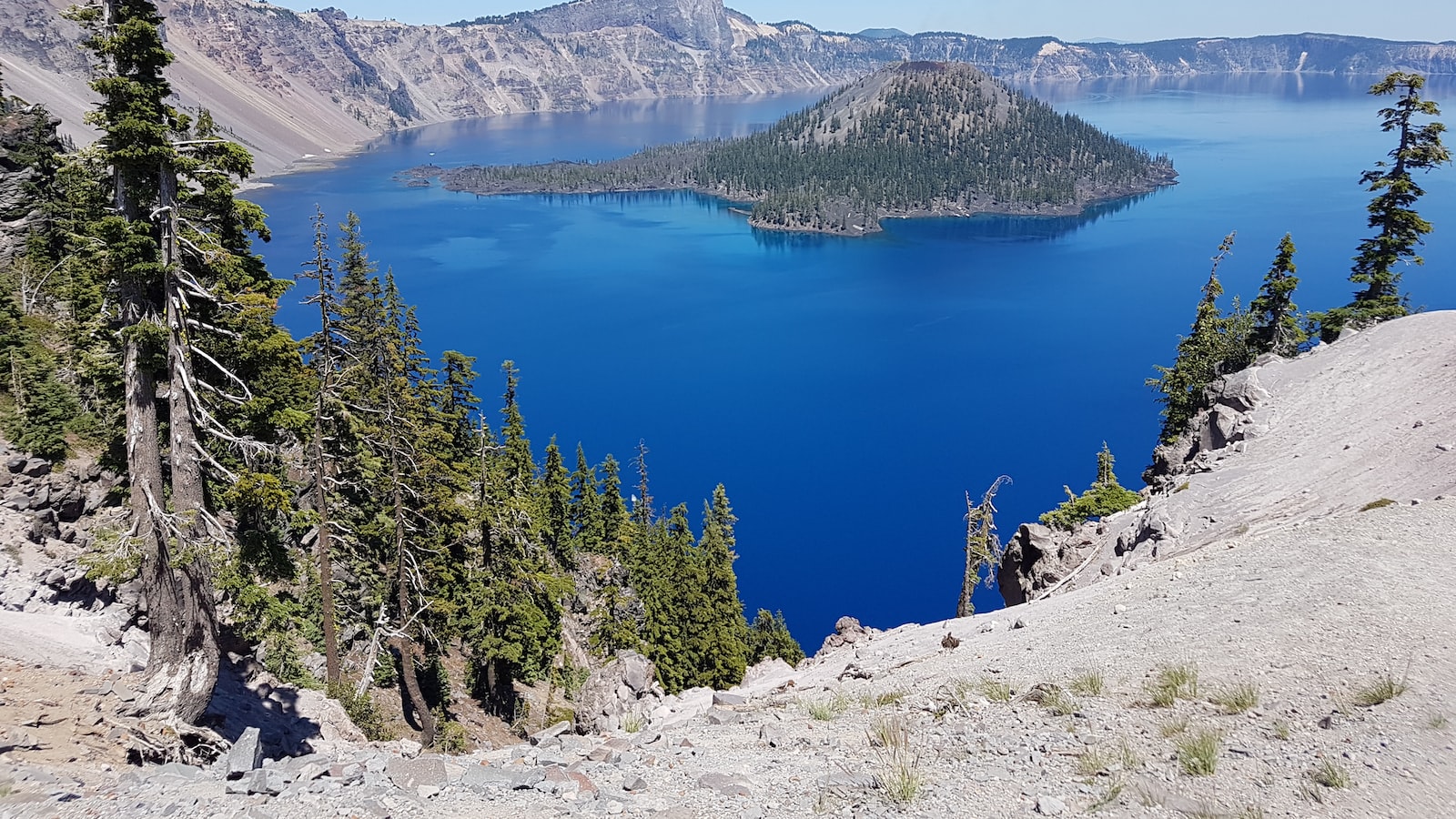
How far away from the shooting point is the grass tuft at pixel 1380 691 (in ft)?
29.2

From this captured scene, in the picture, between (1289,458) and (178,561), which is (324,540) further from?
(1289,458)

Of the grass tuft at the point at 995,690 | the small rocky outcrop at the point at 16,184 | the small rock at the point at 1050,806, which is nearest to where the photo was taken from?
the small rock at the point at 1050,806

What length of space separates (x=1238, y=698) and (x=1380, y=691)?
1406mm

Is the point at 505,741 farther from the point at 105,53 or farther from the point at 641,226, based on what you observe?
the point at 641,226

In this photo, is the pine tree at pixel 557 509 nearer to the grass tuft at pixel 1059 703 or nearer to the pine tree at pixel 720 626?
the pine tree at pixel 720 626

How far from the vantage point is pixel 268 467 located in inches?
531

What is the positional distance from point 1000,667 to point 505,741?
2128cm

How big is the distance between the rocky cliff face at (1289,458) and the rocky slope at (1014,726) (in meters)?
2.81

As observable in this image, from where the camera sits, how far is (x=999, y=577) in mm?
32125

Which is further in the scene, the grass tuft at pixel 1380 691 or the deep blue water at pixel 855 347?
the deep blue water at pixel 855 347

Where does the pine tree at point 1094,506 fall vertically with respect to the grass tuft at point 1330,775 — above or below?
below

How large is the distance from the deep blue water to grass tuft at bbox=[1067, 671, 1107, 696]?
150 feet

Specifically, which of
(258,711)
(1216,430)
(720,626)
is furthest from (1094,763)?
(720,626)

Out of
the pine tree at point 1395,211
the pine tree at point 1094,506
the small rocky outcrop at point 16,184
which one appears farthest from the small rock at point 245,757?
the pine tree at point 1395,211
